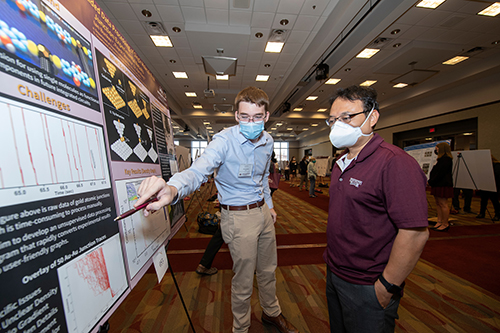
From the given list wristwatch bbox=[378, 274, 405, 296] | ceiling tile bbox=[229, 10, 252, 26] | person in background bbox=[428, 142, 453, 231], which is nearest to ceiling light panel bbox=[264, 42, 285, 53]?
ceiling tile bbox=[229, 10, 252, 26]

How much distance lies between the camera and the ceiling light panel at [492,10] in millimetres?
4072

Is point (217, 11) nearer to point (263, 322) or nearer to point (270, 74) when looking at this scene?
point (270, 74)

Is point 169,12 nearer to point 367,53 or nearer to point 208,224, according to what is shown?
point 208,224

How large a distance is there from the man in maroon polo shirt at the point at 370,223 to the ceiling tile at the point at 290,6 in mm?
4186

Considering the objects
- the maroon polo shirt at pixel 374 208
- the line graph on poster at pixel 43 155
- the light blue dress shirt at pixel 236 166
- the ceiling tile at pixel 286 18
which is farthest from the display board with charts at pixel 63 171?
the ceiling tile at pixel 286 18

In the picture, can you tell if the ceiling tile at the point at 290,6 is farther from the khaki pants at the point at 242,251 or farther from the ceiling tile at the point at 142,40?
the khaki pants at the point at 242,251

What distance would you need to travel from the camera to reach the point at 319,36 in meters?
5.22

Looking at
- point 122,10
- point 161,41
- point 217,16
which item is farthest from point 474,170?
point 122,10

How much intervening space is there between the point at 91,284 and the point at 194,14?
550cm

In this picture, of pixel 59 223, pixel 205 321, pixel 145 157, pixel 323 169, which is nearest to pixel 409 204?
pixel 59 223

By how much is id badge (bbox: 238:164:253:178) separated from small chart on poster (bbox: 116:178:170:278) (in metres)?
0.60

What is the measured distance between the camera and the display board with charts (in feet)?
1.49

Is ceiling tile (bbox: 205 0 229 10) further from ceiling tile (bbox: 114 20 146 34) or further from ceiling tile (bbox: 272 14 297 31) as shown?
ceiling tile (bbox: 114 20 146 34)

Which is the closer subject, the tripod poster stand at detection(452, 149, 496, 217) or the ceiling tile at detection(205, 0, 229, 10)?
the ceiling tile at detection(205, 0, 229, 10)
